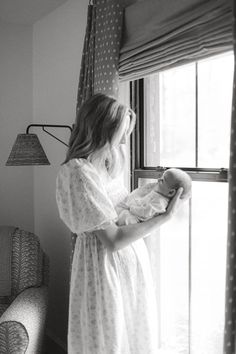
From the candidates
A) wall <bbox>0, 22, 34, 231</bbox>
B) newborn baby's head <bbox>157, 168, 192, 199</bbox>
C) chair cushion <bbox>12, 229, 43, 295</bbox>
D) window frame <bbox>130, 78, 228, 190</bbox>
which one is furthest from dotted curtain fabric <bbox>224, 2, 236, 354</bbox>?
wall <bbox>0, 22, 34, 231</bbox>

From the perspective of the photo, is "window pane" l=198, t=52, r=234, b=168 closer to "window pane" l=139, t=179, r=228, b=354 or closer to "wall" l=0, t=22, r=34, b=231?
"window pane" l=139, t=179, r=228, b=354

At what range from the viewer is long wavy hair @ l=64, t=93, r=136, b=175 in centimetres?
160

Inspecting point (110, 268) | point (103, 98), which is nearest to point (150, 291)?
point (110, 268)

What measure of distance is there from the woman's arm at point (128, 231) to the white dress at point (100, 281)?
0.11 feet

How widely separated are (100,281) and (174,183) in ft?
1.64

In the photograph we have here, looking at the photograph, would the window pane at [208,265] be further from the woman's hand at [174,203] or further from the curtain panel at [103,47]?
the curtain panel at [103,47]

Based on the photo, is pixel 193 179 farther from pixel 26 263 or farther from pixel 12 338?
pixel 26 263

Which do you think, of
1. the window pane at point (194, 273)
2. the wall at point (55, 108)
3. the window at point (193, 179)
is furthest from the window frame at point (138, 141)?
the wall at point (55, 108)

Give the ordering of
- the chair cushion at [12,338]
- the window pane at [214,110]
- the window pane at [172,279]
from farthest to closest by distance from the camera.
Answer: the window pane at [172,279] → the chair cushion at [12,338] → the window pane at [214,110]

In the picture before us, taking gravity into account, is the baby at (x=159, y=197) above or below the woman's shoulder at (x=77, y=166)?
below

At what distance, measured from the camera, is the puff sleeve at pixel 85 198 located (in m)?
1.56

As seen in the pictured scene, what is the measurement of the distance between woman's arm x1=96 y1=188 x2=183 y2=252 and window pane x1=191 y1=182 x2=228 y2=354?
36 centimetres

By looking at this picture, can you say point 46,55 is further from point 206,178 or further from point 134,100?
point 206,178

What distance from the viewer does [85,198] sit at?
156cm
